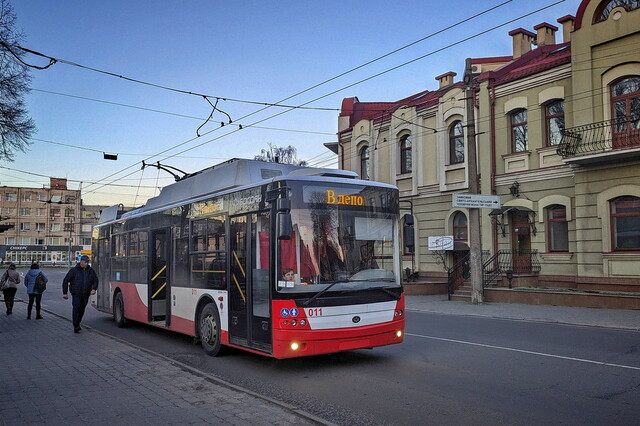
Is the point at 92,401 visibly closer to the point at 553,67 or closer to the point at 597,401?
the point at 597,401

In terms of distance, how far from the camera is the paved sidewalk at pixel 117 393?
18.6 feet

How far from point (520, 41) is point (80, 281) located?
22.8 meters

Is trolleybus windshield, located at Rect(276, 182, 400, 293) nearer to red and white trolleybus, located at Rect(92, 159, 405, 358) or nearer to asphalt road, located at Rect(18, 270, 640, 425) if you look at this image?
red and white trolleybus, located at Rect(92, 159, 405, 358)

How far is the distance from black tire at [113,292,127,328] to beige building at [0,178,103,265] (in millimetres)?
85403

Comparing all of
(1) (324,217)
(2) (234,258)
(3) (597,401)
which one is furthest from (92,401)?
(3) (597,401)

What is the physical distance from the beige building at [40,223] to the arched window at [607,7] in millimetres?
90302

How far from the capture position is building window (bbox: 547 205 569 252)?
20.2m

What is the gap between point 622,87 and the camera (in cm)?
1833

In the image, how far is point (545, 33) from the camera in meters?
26.2

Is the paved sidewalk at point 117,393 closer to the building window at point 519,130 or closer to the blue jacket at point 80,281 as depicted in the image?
the blue jacket at point 80,281

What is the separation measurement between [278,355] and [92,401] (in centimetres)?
257

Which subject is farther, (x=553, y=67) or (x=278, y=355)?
(x=553, y=67)

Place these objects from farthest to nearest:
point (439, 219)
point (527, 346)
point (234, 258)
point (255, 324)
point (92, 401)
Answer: point (439, 219), point (527, 346), point (234, 258), point (255, 324), point (92, 401)

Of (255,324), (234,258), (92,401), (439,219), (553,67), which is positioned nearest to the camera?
(92,401)
